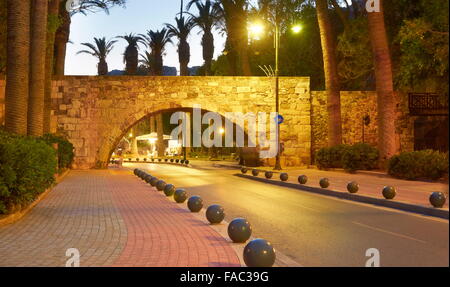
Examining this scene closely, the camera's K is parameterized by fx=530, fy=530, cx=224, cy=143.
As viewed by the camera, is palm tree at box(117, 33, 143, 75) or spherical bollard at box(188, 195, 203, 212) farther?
palm tree at box(117, 33, 143, 75)

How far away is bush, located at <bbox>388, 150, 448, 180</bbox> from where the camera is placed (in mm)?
20172

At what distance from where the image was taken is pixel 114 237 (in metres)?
8.40

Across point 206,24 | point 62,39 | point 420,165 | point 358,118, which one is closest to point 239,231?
point 420,165

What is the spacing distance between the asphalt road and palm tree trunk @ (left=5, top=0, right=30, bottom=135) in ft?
20.7

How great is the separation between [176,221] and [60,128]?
23.9 m

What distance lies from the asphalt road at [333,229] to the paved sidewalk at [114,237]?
114 centimetres

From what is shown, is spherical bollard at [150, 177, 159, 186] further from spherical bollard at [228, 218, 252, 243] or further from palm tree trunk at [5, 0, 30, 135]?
spherical bollard at [228, 218, 252, 243]

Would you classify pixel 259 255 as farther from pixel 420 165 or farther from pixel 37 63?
pixel 37 63

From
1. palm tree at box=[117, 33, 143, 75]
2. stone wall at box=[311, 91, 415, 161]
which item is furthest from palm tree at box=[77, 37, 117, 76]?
stone wall at box=[311, 91, 415, 161]

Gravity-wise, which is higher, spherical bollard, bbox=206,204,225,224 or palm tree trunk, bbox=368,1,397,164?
palm tree trunk, bbox=368,1,397,164

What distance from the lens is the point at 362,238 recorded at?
27.2 ft

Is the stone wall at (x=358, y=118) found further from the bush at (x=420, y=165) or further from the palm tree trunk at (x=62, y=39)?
the palm tree trunk at (x=62, y=39)

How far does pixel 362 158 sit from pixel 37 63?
51.3 feet
